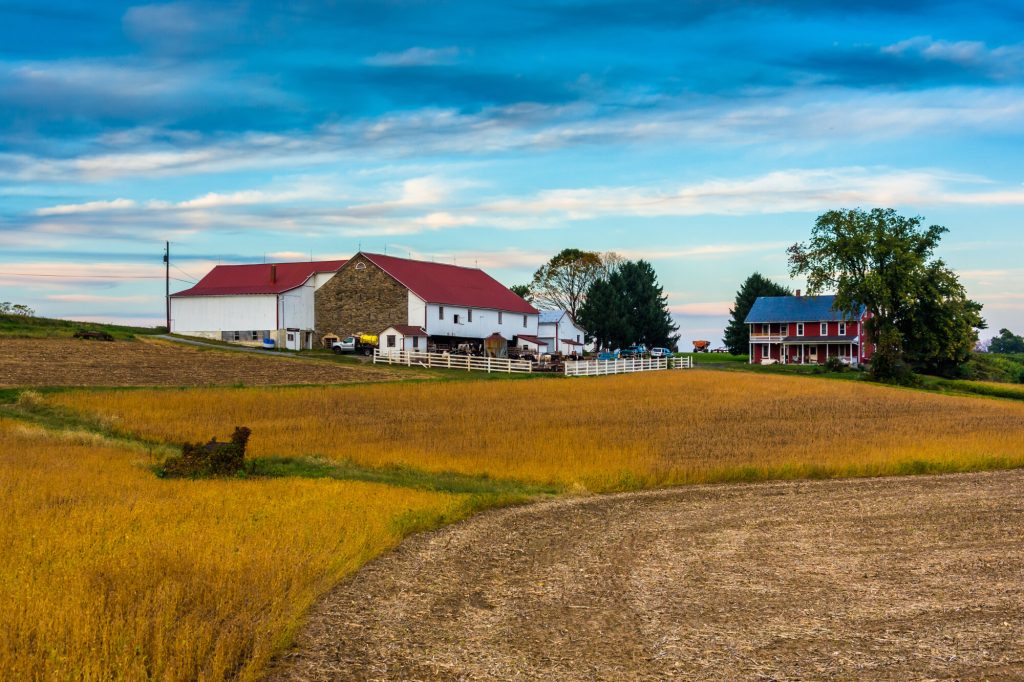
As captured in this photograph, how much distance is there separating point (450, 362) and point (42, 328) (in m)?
33.2

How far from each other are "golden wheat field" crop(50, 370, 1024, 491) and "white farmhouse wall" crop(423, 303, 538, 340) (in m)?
26.9

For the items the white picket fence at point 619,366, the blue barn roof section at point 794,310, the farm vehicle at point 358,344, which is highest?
the blue barn roof section at point 794,310

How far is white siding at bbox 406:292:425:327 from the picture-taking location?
81.3 m

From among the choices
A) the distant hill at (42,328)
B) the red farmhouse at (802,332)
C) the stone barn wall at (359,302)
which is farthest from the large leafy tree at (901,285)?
the distant hill at (42,328)

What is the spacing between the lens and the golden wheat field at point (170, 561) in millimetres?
9195

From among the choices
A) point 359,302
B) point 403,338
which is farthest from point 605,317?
point 403,338

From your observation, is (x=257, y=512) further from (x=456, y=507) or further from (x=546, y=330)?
(x=546, y=330)

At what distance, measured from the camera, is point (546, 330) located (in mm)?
101750

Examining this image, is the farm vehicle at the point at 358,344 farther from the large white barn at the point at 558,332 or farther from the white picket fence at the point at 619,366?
the large white barn at the point at 558,332

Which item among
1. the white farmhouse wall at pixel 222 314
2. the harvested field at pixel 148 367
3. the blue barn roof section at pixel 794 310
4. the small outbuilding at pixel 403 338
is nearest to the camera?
the harvested field at pixel 148 367

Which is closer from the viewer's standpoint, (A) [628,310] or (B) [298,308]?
(B) [298,308]

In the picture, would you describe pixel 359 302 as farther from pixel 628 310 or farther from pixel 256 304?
pixel 628 310

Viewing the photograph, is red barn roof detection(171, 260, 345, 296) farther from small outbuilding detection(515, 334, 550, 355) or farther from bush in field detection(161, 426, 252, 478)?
bush in field detection(161, 426, 252, 478)

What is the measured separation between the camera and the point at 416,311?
268ft
